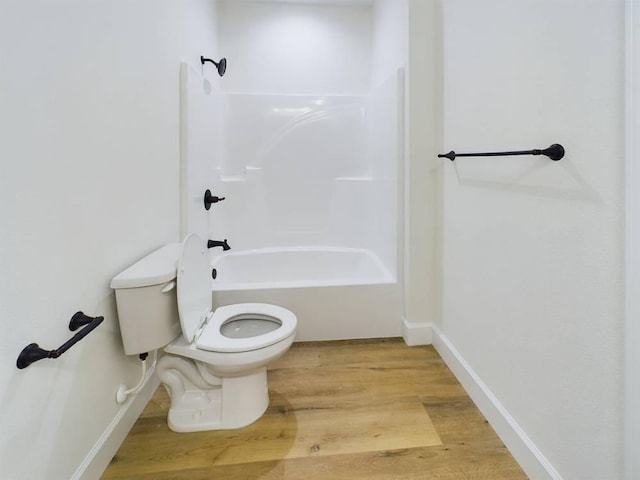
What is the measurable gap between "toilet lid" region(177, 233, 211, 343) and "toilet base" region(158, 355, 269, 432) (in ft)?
0.61

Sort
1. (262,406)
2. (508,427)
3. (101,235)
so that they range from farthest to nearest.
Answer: (262,406), (508,427), (101,235)

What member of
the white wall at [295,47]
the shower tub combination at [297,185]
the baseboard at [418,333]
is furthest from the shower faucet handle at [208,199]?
the baseboard at [418,333]

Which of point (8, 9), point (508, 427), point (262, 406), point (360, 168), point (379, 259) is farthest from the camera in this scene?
point (360, 168)

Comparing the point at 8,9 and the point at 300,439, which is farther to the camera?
the point at 300,439

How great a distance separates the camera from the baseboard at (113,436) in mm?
1149

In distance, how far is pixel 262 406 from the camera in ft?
5.07

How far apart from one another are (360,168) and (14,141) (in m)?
2.58

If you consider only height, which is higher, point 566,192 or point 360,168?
point 360,168

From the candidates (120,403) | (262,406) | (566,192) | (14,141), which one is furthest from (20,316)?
(566,192)

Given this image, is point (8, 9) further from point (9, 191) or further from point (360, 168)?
point (360, 168)

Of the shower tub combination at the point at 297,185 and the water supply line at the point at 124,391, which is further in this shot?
the shower tub combination at the point at 297,185

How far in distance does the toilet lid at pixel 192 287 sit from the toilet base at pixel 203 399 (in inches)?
7.3

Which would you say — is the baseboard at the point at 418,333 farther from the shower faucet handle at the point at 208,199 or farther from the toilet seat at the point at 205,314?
the shower faucet handle at the point at 208,199

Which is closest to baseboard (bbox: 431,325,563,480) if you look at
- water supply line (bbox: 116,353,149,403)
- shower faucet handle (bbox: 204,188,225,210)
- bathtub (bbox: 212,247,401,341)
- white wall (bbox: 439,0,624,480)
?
white wall (bbox: 439,0,624,480)
